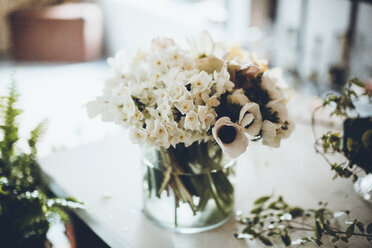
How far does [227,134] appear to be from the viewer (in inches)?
28.4

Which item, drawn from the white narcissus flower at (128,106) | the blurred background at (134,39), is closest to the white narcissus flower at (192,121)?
the white narcissus flower at (128,106)

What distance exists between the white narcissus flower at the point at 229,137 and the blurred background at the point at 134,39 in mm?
873

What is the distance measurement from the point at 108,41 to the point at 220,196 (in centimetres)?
461

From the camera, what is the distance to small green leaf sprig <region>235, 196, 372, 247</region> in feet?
2.64

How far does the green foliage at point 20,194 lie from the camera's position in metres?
0.75

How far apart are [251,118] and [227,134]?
0.19ft

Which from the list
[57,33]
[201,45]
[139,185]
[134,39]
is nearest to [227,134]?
[201,45]

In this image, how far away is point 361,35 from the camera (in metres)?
2.43

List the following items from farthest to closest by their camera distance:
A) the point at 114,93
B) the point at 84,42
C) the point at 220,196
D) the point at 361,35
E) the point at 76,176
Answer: the point at 84,42
the point at 361,35
the point at 76,176
the point at 220,196
the point at 114,93

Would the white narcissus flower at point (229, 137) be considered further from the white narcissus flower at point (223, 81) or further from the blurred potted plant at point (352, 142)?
the blurred potted plant at point (352, 142)

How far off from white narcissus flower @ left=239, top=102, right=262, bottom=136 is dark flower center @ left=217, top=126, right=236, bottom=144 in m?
0.02

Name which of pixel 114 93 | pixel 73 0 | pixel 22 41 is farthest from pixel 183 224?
pixel 73 0

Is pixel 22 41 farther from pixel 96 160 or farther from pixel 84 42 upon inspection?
pixel 96 160

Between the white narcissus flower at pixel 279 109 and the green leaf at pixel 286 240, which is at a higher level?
the white narcissus flower at pixel 279 109
